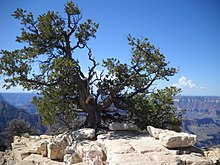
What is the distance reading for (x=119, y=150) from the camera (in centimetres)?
971

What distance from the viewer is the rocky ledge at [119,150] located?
28.9ft

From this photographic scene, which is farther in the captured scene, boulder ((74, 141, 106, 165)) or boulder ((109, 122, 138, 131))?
boulder ((109, 122, 138, 131))

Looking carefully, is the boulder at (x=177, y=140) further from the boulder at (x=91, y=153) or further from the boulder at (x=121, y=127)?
the boulder at (x=121, y=127)

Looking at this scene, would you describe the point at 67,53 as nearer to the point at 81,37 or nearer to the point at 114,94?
the point at 81,37

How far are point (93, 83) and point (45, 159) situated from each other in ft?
22.6

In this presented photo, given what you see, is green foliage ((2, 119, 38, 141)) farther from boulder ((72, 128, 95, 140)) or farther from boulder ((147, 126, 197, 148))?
boulder ((147, 126, 197, 148))

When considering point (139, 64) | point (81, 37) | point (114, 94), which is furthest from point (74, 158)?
point (81, 37)

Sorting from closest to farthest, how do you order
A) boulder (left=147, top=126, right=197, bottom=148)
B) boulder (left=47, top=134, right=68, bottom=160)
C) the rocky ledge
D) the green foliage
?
1. the rocky ledge
2. boulder (left=147, top=126, right=197, bottom=148)
3. boulder (left=47, top=134, right=68, bottom=160)
4. the green foliage

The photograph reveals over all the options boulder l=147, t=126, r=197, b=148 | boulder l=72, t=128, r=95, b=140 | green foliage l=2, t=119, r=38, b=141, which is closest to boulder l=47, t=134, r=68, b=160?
boulder l=72, t=128, r=95, b=140

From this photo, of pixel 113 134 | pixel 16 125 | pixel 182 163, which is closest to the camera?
pixel 182 163

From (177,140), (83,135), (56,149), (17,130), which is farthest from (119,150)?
(17,130)

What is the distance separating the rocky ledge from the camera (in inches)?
347

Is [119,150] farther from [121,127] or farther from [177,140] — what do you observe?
[121,127]

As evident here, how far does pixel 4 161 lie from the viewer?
1320 centimetres
